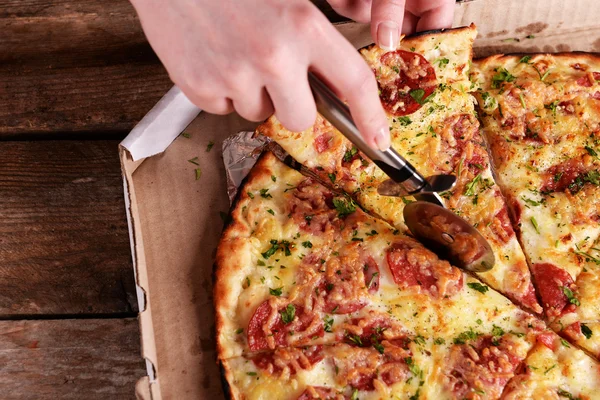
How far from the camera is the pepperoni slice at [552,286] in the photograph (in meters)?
3.22

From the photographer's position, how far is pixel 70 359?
3729 millimetres

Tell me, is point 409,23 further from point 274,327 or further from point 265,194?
point 274,327

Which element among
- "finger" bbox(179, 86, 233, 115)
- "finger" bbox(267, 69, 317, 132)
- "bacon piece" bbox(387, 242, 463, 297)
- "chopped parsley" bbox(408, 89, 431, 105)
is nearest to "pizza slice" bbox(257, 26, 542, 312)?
"chopped parsley" bbox(408, 89, 431, 105)

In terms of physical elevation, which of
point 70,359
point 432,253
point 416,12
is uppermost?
point 416,12

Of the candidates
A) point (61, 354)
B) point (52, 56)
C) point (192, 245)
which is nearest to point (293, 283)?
point (192, 245)

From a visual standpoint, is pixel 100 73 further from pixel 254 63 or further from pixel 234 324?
pixel 254 63

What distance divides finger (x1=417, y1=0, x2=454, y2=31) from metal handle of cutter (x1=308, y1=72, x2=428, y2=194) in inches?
52.5

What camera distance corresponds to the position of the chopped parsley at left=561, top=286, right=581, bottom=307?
319 cm

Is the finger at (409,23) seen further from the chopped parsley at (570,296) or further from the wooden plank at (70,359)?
the wooden plank at (70,359)

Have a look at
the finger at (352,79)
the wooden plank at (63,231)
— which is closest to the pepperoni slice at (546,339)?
the finger at (352,79)

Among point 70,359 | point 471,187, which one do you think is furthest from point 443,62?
point 70,359

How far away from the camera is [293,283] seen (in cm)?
319

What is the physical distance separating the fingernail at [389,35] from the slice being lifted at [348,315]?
916 mm

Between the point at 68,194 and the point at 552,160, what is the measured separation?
324cm
